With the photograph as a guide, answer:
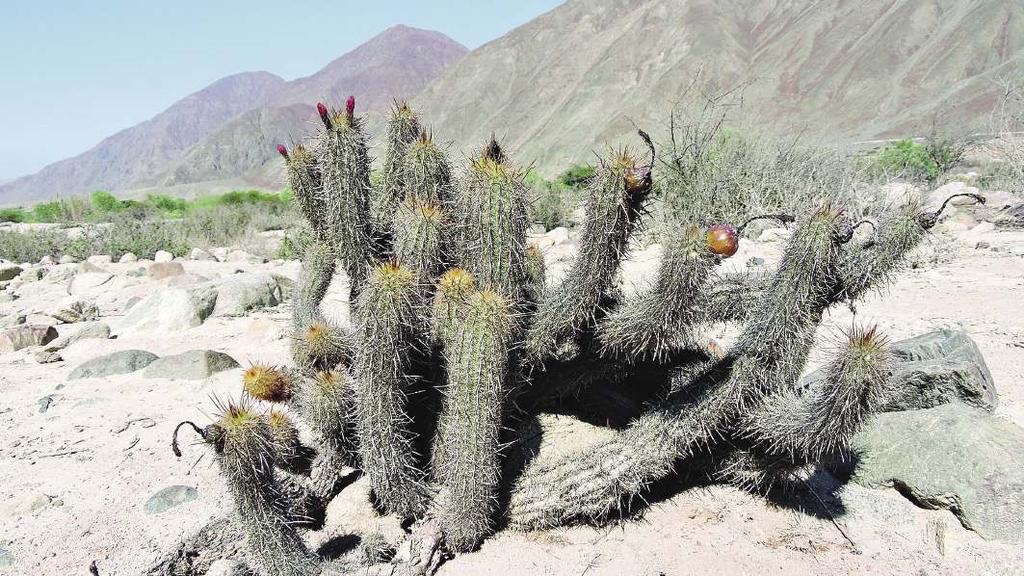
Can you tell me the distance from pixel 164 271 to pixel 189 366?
468cm

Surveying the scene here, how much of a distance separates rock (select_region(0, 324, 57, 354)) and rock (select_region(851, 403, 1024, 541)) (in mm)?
7689

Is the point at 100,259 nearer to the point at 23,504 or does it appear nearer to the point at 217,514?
the point at 23,504

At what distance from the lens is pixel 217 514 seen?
3396 mm

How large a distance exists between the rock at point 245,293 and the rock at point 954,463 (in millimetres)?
6653

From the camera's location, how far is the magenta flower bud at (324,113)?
320cm

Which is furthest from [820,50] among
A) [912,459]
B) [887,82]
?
[912,459]

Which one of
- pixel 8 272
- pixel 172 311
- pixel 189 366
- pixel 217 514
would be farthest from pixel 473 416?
pixel 8 272

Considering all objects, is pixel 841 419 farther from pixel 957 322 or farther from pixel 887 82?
pixel 887 82

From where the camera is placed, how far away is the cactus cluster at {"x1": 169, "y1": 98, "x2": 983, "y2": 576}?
2.65 m

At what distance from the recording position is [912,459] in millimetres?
3514

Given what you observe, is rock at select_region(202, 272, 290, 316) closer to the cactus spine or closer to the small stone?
the small stone

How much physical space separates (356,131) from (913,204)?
9.54ft

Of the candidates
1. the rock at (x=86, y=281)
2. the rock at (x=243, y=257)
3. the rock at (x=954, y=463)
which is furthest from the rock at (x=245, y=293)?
the rock at (x=954, y=463)

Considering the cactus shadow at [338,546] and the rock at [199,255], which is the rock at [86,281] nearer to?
the rock at [199,255]
